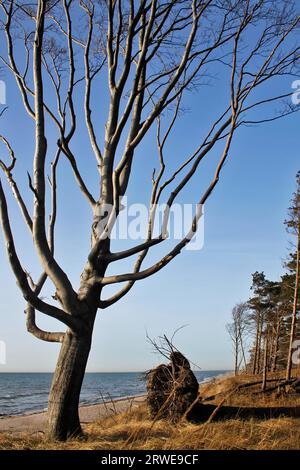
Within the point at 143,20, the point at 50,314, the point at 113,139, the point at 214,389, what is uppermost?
the point at 143,20

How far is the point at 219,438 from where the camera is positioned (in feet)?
18.1

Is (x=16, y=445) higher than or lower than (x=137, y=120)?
A: lower

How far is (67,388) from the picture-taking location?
5.93m

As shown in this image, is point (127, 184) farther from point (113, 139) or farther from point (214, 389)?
point (214, 389)

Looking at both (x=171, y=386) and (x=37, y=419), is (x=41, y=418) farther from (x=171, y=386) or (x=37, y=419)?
(x=171, y=386)

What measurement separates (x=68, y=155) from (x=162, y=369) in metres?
5.14

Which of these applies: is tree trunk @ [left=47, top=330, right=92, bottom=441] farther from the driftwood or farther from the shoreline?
the driftwood

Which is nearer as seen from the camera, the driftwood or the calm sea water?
the driftwood

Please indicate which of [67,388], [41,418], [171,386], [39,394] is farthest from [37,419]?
[39,394]

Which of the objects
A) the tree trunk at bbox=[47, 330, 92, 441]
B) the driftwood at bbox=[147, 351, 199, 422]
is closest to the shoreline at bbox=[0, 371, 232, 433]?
the driftwood at bbox=[147, 351, 199, 422]

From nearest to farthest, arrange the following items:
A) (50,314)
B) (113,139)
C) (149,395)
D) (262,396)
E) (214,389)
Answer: (50,314) < (113,139) < (149,395) < (262,396) < (214,389)

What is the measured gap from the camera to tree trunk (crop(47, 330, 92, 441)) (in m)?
5.84

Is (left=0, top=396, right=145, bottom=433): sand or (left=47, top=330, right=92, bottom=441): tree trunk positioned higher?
(left=47, top=330, right=92, bottom=441): tree trunk

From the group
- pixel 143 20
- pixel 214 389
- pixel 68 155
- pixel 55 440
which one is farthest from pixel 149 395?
pixel 214 389
